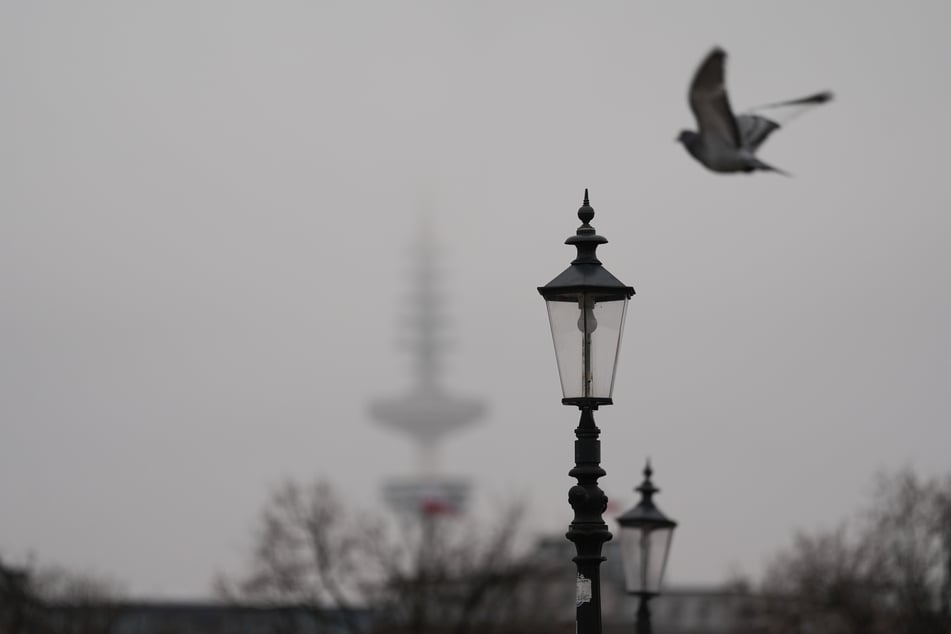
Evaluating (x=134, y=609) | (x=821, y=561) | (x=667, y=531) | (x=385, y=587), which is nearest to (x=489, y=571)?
(x=385, y=587)

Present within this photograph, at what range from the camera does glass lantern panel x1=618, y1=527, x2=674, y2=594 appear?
20.9m

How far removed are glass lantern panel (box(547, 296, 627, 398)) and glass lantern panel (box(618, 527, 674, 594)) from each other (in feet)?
20.9

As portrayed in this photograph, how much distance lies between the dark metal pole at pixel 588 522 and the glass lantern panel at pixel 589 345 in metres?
0.19

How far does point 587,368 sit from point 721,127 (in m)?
2.32

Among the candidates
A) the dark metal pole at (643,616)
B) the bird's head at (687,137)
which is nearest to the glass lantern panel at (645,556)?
the dark metal pole at (643,616)

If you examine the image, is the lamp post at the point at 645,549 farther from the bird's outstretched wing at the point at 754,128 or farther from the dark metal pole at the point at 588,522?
the bird's outstretched wing at the point at 754,128

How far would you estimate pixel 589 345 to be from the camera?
14773 mm

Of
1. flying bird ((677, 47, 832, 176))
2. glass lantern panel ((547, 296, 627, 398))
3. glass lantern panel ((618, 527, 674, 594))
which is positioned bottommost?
glass lantern panel ((618, 527, 674, 594))

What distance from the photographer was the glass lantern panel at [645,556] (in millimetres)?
20859

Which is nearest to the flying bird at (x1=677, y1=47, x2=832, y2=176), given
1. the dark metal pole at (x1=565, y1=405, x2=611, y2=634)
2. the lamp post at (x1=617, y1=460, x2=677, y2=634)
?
the dark metal pole at (x1=565, y1=405, x2=611, y2=634)

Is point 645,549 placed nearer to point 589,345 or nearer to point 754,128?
point 589,345

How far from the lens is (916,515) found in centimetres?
5747

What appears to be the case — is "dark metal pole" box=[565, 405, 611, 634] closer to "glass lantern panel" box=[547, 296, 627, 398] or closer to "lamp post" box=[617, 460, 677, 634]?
"glass lantern panel" box=[547, 296, 627, 398]

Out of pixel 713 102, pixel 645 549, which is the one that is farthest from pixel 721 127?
pixel 645 549
